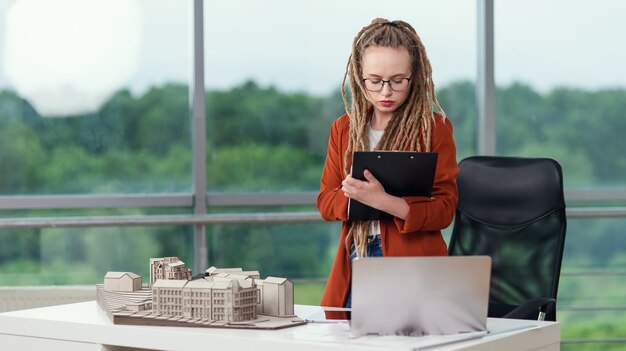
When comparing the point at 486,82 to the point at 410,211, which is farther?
the point at 486,82

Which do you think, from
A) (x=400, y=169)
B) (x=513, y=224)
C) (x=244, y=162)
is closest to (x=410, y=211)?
(x=400, y=169)

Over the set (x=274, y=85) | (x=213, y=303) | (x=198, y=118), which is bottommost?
(x=213, y=303)

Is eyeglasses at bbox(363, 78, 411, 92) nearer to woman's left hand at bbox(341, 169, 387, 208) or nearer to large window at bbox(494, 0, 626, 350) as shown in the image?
woman's left hand at bbox(341, 169, 387, 208)

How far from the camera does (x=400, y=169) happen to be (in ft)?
6.74

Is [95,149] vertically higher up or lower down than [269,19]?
lower down

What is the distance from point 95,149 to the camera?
13.7 ft

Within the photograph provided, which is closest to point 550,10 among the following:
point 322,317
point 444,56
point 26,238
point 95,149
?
point 444,56

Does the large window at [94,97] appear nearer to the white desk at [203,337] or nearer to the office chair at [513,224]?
the office chair at [513,224]

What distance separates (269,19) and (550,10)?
4.43ft

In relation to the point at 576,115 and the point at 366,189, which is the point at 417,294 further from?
the point at 576,115

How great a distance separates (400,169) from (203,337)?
1.87 ft

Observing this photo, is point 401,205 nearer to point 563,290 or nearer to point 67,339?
point 67,339

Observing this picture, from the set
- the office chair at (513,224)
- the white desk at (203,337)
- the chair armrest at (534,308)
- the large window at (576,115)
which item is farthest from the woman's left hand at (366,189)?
the large window at (576,115)

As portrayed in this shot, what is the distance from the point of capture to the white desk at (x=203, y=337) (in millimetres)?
1702
